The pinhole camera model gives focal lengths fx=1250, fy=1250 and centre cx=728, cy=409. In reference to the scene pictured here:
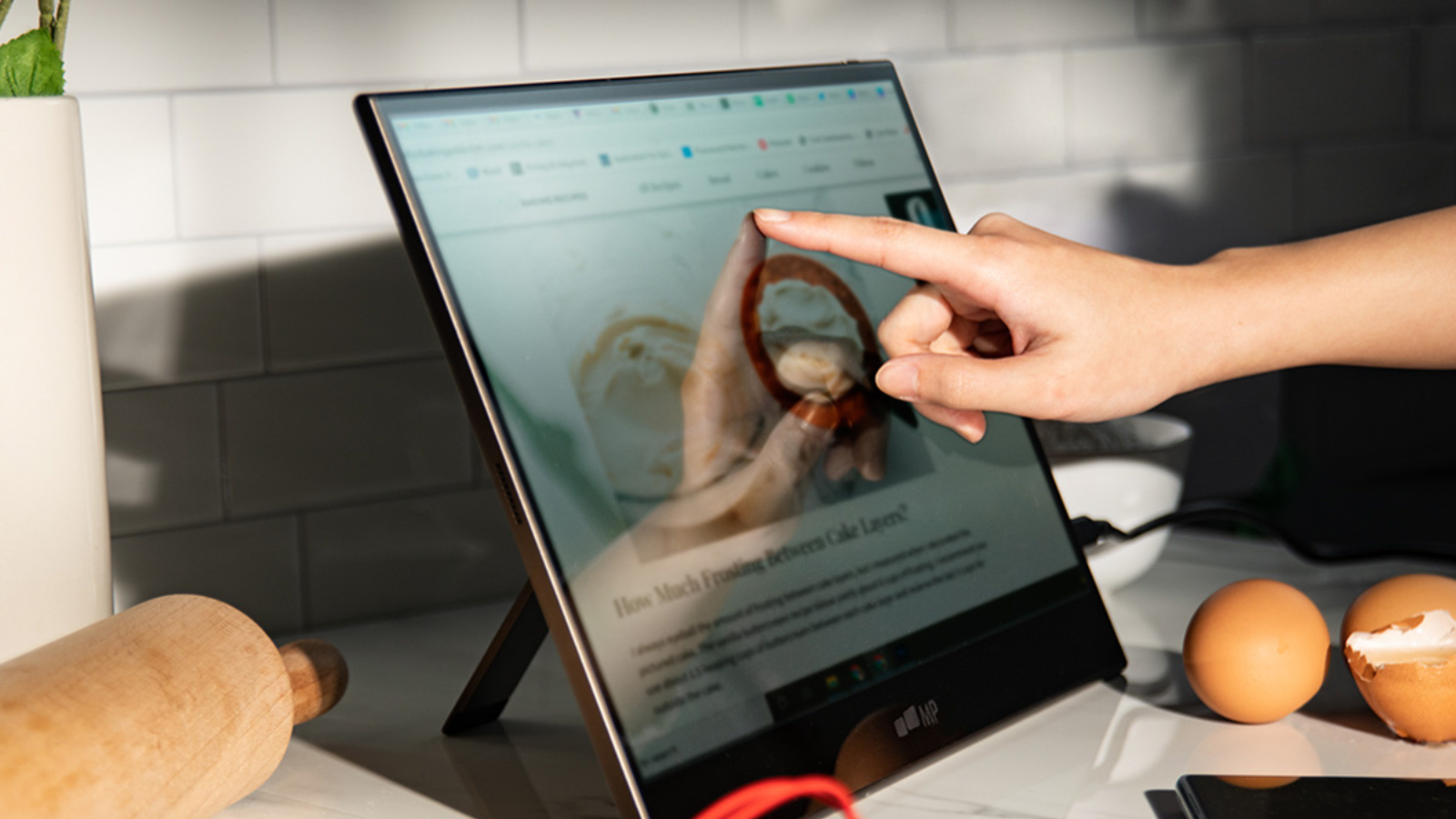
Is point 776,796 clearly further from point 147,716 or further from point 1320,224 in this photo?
point 1320,224

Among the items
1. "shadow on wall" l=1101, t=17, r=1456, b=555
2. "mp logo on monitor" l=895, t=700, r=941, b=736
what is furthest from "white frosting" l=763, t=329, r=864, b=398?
"shadow on wall" l=1101, t=17, r=1456, b=555

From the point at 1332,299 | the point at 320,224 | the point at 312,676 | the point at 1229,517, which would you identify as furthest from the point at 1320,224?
the point at 312,676

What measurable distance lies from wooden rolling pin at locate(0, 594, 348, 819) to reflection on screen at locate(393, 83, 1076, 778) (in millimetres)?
146

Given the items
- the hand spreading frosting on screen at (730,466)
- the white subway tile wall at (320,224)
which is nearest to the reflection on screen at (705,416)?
the hand spreading frosting on screen at (730,466)

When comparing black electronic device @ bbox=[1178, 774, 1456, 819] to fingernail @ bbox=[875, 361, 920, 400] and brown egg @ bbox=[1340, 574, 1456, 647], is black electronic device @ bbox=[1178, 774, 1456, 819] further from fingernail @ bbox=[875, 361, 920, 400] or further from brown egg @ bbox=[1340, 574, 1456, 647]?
fingernail @ bbox=[875, 361, 920, 400]

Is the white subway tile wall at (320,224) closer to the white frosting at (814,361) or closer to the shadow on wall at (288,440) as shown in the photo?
the shadow on wall at (288,440)

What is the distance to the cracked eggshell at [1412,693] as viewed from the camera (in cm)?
55

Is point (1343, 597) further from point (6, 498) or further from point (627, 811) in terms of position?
point (6, 498)

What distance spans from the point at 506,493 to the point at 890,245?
193mm

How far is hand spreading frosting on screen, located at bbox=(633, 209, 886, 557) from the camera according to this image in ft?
1.75

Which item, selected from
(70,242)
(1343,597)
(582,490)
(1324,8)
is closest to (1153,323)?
(582,490)

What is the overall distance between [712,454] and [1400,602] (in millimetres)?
337

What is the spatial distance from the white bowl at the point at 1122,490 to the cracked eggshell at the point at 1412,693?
0.72 ft

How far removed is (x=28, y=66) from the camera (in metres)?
0.56
